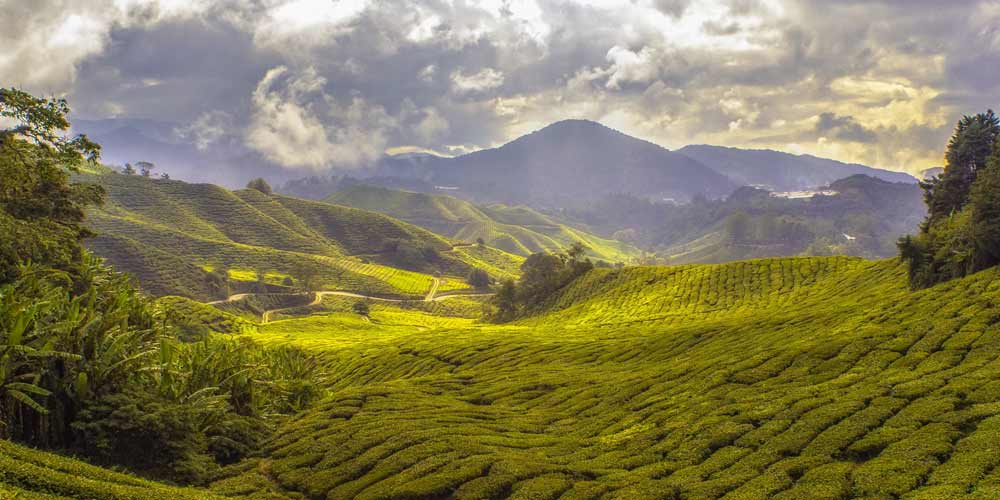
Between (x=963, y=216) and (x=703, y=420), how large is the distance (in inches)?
2118

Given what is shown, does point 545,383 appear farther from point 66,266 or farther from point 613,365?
point 66,266

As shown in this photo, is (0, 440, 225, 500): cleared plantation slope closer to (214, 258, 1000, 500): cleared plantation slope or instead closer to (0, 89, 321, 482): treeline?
(0, 89, 321, 482): treeline

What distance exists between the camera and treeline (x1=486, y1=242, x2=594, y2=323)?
156125 millimetres

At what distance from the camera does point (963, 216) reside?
59.0 meters

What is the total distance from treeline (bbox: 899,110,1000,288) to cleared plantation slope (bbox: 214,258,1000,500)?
4.58 meters

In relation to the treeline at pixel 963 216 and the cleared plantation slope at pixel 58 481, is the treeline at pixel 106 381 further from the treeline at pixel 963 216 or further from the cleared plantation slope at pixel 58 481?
the treeline at pixel 963 216

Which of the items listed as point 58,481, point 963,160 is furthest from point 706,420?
point 963,160

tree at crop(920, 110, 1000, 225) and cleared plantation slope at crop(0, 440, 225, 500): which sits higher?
tree at crop(920, 110, 1000, 225)

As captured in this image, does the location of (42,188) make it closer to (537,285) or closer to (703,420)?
(703,420)

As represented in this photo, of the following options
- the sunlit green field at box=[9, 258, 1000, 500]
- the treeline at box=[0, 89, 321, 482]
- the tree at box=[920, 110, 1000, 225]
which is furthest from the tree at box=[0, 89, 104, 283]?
the tree at box=[920, 110, 1000, 225]

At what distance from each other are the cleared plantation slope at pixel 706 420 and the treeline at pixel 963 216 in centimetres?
458

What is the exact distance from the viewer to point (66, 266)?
4706cm

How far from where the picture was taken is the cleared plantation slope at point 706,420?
20688mm

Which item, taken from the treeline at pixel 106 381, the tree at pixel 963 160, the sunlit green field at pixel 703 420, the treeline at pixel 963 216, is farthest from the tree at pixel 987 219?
the treeline at pixel 106 381
